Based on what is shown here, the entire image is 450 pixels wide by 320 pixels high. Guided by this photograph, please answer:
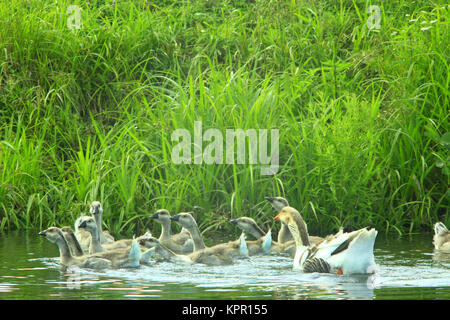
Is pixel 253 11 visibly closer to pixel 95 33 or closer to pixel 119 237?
pixel 95 33

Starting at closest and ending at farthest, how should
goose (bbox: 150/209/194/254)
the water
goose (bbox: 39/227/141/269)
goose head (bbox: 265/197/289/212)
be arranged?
1. the water
2. goose (bbox: 39/227/141/269)
3. goose (bbox: 150/209/194/254)
4. goose head (bbox: 265/197/289/212)

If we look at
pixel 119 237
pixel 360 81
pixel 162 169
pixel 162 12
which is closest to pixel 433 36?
pixel 360 81

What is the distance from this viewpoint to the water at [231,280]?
25.7ft

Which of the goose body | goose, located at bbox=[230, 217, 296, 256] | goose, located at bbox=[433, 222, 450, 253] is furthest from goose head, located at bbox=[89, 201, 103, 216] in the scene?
goose, located at bbox=[433, 222, 450, 253]

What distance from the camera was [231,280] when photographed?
344 inches

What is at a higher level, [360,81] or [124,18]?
[124,18]

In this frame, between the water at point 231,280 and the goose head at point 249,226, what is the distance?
453mm

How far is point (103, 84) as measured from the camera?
51.5 feet

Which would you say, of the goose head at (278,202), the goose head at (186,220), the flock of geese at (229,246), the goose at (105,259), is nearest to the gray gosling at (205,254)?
the flock of geese at (229,246)

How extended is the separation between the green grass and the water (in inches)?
61.1

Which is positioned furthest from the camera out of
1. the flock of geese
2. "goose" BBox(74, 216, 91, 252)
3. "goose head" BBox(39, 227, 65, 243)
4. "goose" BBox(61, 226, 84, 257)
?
"goose" BBox(74, 216, 91, 252)

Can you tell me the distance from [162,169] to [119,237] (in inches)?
51.0

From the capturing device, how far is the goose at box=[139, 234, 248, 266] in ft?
32.7

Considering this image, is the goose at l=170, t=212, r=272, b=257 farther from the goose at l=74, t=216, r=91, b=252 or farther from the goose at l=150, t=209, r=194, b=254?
the goose at l=74, t=216, r=91, b=252
